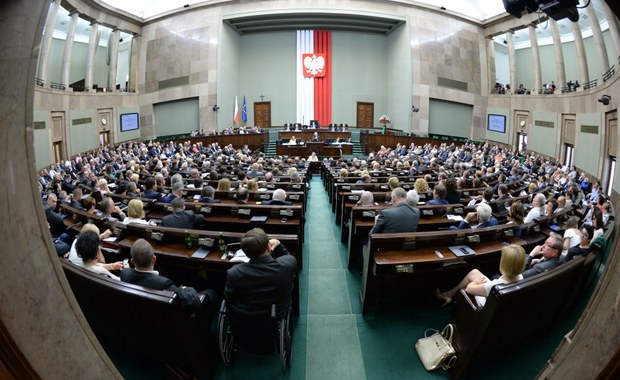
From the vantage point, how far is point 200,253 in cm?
353

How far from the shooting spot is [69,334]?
1.34 metres

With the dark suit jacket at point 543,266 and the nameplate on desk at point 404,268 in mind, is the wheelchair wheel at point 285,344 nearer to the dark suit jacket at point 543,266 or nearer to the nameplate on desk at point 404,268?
the nameplate on desk at point 404,268

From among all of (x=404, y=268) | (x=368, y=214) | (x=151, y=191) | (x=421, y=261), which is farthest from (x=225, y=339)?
(x=151, y=191)

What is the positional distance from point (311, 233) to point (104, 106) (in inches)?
707

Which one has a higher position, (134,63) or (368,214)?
(134,63)

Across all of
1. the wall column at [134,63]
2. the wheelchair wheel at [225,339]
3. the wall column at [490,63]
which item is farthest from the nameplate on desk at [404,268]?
the wall column at [134,63]

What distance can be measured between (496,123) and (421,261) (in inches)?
821

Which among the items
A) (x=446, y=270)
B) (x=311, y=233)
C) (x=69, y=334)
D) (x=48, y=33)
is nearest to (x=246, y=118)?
(x=48, y=33)

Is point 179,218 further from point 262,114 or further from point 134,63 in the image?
point 134,63

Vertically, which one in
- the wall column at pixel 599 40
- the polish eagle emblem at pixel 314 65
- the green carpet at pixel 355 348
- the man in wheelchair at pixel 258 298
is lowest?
the green carpet at pixel 355 348

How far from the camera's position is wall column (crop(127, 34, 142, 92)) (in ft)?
73.0

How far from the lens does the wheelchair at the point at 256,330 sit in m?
2.54

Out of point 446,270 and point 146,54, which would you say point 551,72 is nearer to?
point 446,270

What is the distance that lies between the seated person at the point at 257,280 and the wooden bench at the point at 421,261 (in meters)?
1.14
